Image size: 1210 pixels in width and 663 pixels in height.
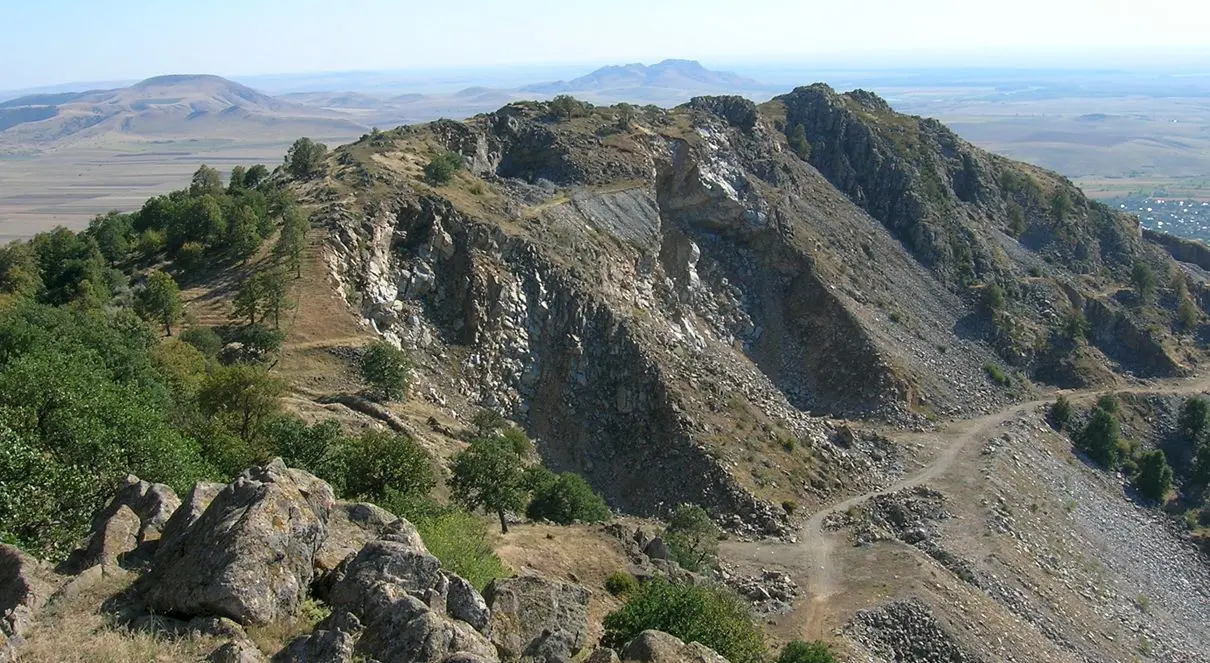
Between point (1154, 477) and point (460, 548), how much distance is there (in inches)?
2637

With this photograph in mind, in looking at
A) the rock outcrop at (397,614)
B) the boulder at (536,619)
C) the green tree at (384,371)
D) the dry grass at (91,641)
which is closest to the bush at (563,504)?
the green tree at (384,371)

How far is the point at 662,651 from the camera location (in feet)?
64.2

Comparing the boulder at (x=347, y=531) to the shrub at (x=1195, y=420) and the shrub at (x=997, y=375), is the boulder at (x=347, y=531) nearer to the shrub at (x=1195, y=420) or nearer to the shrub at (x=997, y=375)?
the shrub at (x=997, y=375)

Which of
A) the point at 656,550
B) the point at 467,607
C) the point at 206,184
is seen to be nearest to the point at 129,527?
the point at 467,607

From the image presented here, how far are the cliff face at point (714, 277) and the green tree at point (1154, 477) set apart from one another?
13.1 metres

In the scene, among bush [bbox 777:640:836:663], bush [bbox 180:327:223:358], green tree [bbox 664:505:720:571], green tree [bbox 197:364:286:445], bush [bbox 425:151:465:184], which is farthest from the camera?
bush [bbox 425:151:465:184]

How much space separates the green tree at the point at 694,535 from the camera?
43.9 m

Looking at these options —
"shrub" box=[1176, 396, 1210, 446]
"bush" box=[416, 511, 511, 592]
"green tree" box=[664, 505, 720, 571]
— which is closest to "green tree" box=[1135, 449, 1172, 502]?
"shrub" box=[1176, 396, 1210, 446]

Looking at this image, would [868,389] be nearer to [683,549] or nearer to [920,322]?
[920,322]

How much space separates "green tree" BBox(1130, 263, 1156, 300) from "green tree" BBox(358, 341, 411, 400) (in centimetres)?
9016

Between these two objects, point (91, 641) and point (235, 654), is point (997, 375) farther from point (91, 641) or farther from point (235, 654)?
point (91, 641)

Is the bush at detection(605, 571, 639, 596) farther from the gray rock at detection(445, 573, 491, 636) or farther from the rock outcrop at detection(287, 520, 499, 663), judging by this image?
the gray rock at detection(445, 573, 491, 636)

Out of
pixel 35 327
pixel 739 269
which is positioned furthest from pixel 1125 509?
pixel 35 327

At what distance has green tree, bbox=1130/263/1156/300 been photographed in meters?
98.3
